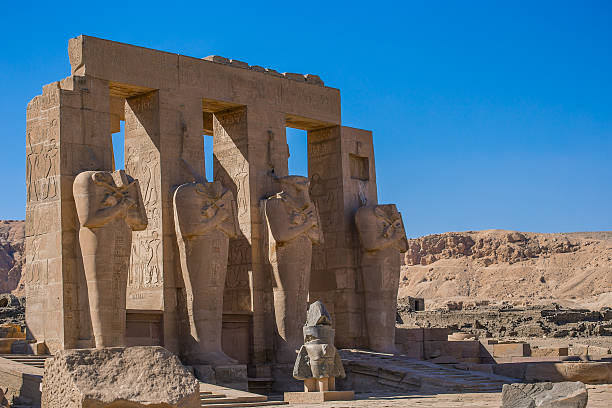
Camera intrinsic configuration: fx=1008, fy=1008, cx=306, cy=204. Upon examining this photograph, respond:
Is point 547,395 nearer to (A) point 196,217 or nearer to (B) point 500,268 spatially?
(A) point 196,217

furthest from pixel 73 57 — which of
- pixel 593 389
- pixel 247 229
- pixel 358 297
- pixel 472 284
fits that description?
pixel 472 284

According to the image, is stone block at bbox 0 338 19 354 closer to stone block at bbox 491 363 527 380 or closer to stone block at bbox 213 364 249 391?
stone block at bbox 213 364 249 391

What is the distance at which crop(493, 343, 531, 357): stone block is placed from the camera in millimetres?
23281

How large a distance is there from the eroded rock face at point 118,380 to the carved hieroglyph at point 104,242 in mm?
6067

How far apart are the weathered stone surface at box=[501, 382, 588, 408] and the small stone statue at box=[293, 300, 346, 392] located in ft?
20.6

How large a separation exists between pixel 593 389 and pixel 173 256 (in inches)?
323

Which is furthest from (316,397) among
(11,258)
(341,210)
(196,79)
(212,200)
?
(11,258)

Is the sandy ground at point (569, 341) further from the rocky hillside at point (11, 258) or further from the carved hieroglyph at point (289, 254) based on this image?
the rocky hillside at point (11, 258)

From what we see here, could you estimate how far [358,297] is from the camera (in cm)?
2312

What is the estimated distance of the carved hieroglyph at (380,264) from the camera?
22.6 metres

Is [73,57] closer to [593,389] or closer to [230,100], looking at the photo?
[230,100]

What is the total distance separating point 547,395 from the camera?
405 inches

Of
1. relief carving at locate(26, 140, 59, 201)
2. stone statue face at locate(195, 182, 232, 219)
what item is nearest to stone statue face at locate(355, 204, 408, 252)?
stone statue face at locate(195, 182, 232, 219)

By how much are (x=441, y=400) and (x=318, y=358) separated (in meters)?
2.16
